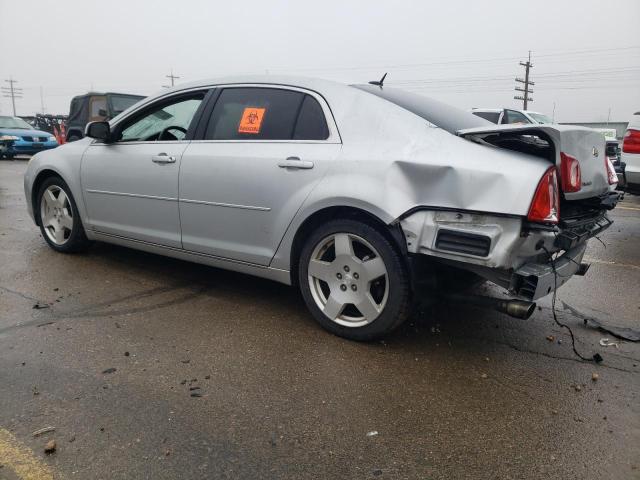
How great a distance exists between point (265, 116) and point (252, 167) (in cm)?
39

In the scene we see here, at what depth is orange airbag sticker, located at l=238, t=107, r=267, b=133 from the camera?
12.0 feet

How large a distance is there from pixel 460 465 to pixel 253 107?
2.66 m

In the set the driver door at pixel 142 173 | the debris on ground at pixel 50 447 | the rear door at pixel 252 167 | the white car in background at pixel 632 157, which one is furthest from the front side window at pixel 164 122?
the white car in background at pixel 632 157

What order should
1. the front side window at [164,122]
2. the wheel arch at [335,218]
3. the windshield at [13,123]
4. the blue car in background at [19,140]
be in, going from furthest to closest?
the windshield at [13,123]
the blue car in background at [19,140]
the front side window at [164,122]
the wheel arch at [335,218]

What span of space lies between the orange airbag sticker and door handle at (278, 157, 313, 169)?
0.41 meters

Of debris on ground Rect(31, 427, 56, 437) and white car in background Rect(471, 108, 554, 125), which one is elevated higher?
white car in background Rect(471, 108, 554, 125)

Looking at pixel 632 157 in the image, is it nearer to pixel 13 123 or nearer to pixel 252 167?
pixel 252 167

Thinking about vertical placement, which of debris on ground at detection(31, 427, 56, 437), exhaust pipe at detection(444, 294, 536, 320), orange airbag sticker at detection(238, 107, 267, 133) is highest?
orange airbag sticker at detection(238, 107, 267, 133)

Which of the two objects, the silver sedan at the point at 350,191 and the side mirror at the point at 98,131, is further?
the side mirror at the point at 98,131

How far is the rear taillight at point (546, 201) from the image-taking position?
260 cm

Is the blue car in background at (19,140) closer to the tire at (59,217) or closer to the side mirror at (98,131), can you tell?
the tire at (59,217)

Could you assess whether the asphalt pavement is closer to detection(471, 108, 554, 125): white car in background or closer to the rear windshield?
the rear windshield

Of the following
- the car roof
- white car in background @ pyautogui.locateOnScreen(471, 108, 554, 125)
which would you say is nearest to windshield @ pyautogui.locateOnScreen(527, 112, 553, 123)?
white car in background @ pyautogui.locateOnScreen(471, 108, 554, 125)

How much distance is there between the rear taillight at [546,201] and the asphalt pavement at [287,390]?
92cm
